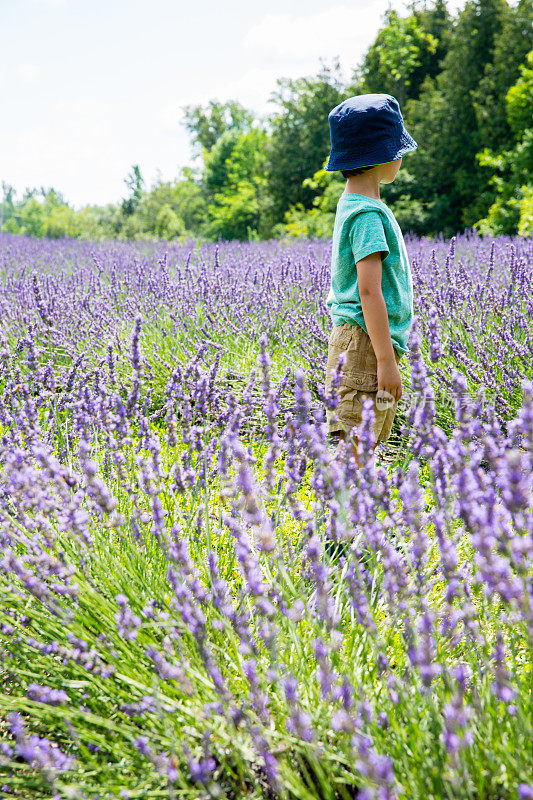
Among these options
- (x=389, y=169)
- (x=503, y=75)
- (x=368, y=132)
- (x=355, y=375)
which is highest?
(x=503, y=75)

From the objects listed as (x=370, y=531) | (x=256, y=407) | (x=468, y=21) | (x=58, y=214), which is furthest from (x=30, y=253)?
(x=58, y=214)

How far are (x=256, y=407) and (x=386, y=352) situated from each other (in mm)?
1793

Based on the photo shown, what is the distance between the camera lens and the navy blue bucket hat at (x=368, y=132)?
81.4 inches

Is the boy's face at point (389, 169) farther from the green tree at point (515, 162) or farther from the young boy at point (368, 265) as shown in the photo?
the green tree at point (515, 162)

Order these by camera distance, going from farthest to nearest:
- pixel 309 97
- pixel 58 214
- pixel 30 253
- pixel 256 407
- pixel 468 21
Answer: pixel 58 214
pixel 309 97
pixel 468 21
pixel 30 253
pixel 256 407

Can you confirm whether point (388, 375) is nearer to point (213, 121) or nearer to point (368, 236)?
point (368, 236)

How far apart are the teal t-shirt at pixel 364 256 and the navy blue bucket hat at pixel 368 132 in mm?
144

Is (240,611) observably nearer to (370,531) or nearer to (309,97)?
(370,531)

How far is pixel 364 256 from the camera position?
2.05 meters

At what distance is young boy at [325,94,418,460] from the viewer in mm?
2070

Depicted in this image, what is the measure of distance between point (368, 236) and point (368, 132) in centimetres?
39

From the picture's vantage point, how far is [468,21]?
524 inches

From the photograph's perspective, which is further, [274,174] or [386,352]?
[274,174]

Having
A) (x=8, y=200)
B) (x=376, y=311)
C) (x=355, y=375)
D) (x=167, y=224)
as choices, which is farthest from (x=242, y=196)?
(x=8, y=200)
